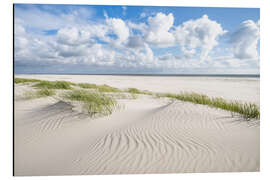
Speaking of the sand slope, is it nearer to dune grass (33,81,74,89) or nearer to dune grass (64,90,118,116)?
dune grass (64,90,118,116)

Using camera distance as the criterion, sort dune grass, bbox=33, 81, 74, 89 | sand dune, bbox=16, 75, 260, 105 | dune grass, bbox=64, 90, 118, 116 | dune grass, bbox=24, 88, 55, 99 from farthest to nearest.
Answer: dune grass, bbox=33, 81, 74, 89
dune grass, bbox=24, 88, 55, 99
sand dune, bbox=16, 75, 260, 105
dune grass, bbox=64, 90, 118, 116

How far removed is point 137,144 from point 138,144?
0.02m

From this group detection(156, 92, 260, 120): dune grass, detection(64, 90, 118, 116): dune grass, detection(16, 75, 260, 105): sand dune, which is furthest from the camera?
detection(16, 75, 260, 105): sand dune

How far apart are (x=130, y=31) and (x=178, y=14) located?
1080mm

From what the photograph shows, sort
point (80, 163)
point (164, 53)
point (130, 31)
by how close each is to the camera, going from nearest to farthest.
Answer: point (80, 163)
point (130, 31)
point (164, 53)

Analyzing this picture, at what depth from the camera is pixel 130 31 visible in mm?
3557

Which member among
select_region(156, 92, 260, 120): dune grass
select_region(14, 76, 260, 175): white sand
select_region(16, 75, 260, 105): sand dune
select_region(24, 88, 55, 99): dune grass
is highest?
select_region(16, 75, 260, 105): sand dune

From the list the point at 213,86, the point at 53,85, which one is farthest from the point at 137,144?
the point at 213,86

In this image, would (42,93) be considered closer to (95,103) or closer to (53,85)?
(53,85)

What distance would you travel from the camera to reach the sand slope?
2.46 m

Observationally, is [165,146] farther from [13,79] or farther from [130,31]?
[13,79]

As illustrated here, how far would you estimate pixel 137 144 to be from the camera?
2.51 meters

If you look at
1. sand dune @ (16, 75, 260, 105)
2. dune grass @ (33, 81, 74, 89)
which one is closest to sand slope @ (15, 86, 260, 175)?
sand dune @ (16, 75, 260, 105)
